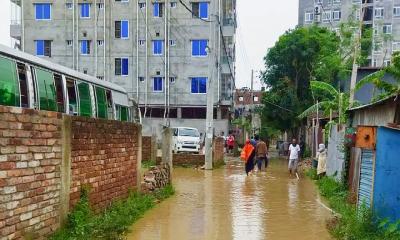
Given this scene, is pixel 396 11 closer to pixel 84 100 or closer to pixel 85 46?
pixel 85 46

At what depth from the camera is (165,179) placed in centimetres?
1357

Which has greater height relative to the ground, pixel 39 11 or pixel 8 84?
pixel 39 11

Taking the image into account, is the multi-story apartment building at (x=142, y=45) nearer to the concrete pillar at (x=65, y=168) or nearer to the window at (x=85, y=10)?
the window at (x=85, y=10)

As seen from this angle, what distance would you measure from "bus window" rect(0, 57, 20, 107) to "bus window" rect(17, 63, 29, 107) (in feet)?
0.66

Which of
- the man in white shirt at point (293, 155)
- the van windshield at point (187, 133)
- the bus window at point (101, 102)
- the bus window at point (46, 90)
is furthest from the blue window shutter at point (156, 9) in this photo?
the bus window at point (46, 90)

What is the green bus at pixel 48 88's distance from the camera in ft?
25.1

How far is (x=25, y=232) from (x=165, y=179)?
25.6 ft

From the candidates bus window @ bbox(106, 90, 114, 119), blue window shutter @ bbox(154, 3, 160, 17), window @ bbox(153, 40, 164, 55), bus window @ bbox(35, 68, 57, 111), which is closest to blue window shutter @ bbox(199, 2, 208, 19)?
blue window shutter @ bbox(154, 3, 160, 17)

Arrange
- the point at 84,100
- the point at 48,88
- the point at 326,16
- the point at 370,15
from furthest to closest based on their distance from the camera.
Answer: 1. the point at 370,15
2. the point at 326,16
3. the point at 84,100
4. the point at 48,88

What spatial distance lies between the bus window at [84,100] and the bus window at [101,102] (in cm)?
68

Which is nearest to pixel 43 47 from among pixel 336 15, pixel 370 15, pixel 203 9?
pixel 203 9

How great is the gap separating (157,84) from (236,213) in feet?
100

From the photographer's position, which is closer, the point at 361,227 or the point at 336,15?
the point at 361,227

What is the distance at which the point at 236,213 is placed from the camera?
1051 centimetres
